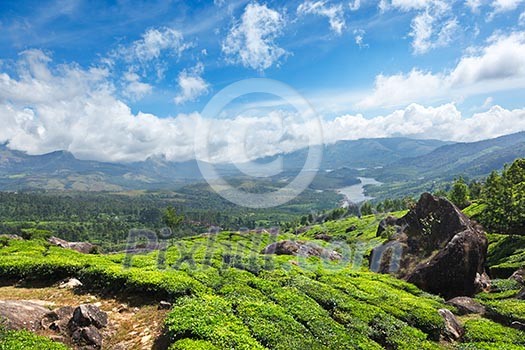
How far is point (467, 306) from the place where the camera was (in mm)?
25359

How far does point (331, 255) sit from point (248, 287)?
36258mm

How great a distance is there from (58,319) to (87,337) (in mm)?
2359

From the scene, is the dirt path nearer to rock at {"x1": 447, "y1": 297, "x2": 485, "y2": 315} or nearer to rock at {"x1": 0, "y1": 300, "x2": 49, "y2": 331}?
rock at {"x1": 0, "y1": 300, "x2": 49, "y2": 331}

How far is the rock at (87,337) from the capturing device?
46.3ft

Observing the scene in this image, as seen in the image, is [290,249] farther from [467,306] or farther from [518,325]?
[518,325]

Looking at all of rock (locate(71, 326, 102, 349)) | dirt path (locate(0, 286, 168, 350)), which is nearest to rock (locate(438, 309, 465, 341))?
dirt path (locate(0, 286, 168, 350))

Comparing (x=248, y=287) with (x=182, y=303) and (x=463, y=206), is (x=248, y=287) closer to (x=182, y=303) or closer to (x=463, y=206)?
(x=182, y=303)

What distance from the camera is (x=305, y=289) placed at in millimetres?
22844

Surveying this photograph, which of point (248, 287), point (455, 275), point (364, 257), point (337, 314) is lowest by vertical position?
point (364, 257)

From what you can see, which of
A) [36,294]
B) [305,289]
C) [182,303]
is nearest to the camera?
[182,303]

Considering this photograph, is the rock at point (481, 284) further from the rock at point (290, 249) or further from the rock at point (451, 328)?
the rock at point (290, 249)

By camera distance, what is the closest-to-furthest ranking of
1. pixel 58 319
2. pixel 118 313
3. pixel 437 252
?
1. pixel 58 319
2. pixel 118 313
3. pixel 437 252

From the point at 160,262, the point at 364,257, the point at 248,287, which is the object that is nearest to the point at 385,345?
the point at 248,287

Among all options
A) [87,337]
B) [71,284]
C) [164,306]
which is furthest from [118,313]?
[71,284]
